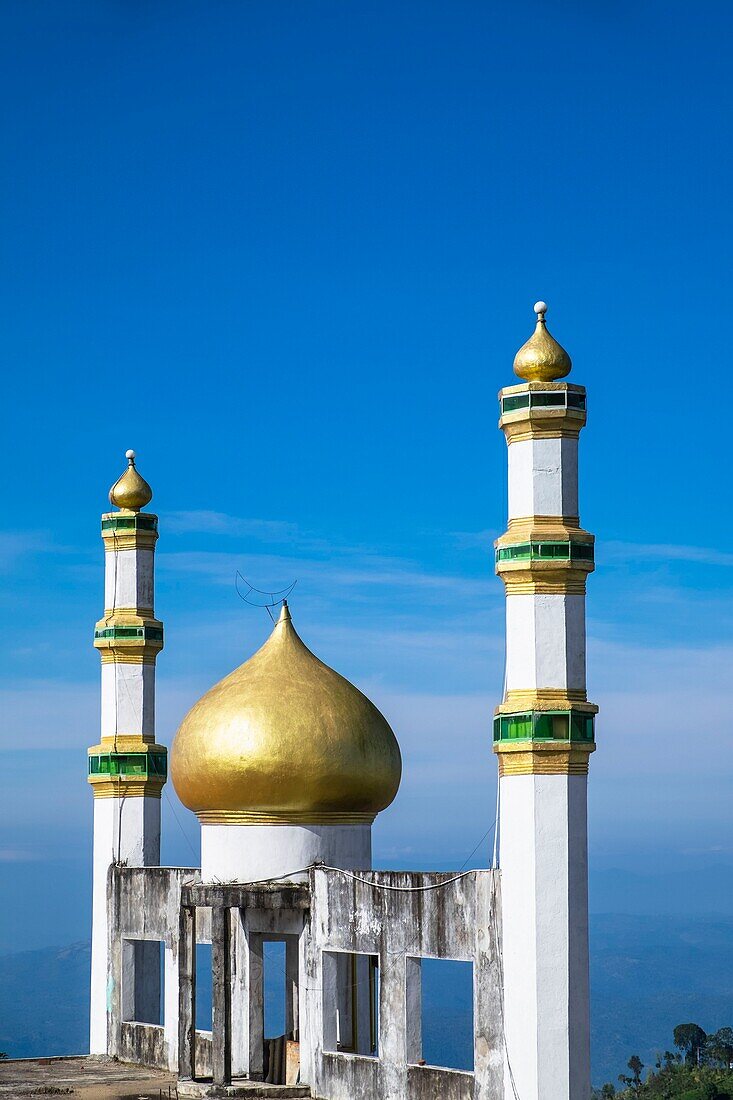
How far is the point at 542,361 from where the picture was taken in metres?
19.6

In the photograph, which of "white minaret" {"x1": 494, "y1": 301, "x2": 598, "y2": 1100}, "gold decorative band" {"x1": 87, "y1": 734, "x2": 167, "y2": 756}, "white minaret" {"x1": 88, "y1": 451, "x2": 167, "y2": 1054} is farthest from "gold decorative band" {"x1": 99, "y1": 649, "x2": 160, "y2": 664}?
"white minaret" {"x1": 494, "y1": 301, "x2": 598, "y2": 1100}

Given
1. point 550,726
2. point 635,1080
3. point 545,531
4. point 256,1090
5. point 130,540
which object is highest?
point 130,540

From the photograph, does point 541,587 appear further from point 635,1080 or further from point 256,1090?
point 635,1080

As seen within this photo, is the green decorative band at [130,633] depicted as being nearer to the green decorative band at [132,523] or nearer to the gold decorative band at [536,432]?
the green decorative band at [132,523]

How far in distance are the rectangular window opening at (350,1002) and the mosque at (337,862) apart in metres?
0.04

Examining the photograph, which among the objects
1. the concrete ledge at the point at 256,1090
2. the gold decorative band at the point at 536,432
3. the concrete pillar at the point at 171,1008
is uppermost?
the gold decorative band at the point at 536,432

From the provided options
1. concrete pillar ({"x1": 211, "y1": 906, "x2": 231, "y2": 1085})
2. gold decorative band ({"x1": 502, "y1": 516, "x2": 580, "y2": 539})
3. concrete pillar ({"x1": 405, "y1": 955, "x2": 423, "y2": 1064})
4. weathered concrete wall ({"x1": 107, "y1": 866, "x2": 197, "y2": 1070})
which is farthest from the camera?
weathered concrete wall ({"x1": 107, "y1": 866, "x2": 197, "y2": 1070})

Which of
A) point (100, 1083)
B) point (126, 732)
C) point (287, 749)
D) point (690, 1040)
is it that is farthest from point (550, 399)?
point (690, 1040)

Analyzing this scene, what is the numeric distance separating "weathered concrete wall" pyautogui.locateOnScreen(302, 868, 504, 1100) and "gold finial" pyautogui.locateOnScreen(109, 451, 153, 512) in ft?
24.2

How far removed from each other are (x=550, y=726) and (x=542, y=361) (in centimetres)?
413

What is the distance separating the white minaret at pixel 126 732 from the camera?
26.3 meters

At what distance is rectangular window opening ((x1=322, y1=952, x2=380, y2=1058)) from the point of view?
71.4ft

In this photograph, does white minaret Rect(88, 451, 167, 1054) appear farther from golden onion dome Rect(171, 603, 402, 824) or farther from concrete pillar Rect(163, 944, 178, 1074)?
golden onion dome Rect(171, 603, 402, 824)

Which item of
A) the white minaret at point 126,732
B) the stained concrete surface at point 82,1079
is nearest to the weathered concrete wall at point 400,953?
the stained concrete surface at point 82,1079
